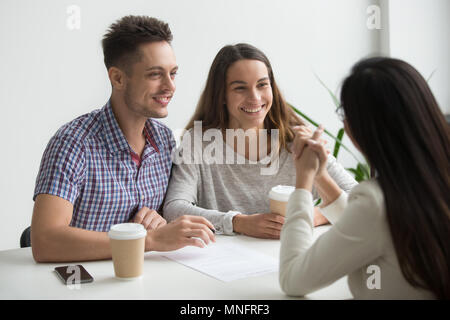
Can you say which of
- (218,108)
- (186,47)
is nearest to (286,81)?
(186,47)

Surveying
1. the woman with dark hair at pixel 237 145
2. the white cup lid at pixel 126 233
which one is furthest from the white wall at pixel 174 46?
the white cup lid at pixel 126 233

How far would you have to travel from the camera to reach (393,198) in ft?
2.87

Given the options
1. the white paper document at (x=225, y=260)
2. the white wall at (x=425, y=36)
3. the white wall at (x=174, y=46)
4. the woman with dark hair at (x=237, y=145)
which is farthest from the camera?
the white wall at (x=425, y=36)

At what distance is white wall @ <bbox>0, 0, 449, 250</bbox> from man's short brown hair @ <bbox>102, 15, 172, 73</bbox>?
41.5 inches

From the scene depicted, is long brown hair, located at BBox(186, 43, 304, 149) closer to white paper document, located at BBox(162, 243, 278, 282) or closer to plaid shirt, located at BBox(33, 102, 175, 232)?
plaid shirt, located at BBox(33, 102, 175, 232)

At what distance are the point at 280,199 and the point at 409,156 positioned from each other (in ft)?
2.08

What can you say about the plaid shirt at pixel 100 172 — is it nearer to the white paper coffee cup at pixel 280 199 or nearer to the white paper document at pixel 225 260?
the white paper document at pixel 225 260

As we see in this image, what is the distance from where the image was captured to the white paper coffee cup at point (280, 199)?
4.87ft

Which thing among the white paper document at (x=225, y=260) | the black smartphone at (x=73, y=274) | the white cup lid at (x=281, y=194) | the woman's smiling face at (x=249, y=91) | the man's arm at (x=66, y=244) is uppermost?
the woman's smiling face at (x=249, y=91)

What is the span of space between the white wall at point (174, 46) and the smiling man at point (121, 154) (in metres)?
1.04

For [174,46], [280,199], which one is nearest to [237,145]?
[280,199]

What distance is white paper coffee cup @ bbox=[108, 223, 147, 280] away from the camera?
3.76 feet

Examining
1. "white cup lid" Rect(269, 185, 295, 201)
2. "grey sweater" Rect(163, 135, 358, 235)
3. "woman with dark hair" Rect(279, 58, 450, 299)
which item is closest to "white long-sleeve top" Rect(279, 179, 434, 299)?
"woman with dark hair" Rect(279, 58, 450, 299)

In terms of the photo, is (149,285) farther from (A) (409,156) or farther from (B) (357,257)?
(A) (409,156)
